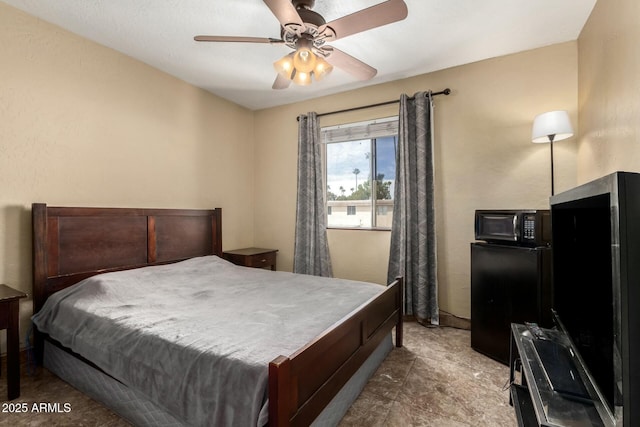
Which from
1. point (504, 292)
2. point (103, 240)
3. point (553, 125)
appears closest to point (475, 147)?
point (553, 125)

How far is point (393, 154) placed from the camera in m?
3.55

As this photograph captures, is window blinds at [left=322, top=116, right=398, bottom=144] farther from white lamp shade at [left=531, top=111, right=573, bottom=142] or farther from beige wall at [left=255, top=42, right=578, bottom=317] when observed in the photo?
white lamp shade at [left=531, top=111, right=573, bottom=142]

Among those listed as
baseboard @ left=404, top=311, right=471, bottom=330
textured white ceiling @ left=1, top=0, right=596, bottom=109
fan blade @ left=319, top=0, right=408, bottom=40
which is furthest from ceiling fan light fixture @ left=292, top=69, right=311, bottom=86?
baseboard @ left=404, top=311, right=471, bottom=330

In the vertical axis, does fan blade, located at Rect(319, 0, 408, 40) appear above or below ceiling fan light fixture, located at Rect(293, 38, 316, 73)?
above

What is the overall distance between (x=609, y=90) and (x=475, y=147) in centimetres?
115

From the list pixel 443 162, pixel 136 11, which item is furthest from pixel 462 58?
pixel 136 11

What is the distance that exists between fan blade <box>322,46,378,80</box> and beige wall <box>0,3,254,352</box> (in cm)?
206

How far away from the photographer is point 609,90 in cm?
A: 192

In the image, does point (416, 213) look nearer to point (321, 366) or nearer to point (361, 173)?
point (361, 173)

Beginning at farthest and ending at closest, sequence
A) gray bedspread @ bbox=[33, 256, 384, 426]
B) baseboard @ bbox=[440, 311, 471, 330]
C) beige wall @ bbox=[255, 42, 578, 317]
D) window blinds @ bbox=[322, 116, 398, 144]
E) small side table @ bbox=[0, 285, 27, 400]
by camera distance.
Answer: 1. window blinds @ bbox=[322, 116, 398, 144]
2. baseboard @ bbox=[440, 311, 471, 330]
3. beige wall @ bbox=[255, 42, 578, 317]
4. small side table @ bbox=[0, 285, 27, 400]
5. gray bedspread @ bbox=[33, 256, 384, 426]

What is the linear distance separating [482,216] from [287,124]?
277cm

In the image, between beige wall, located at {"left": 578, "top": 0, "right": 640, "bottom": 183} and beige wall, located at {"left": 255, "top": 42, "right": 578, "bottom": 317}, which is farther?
beige wall, located at {"left": 255, "top": 42, "right": 578, "bottom": 317}

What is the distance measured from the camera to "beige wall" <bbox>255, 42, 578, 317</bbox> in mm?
2697

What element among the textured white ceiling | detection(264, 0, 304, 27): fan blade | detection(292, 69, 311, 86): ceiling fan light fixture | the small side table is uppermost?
the textured white ceiling
